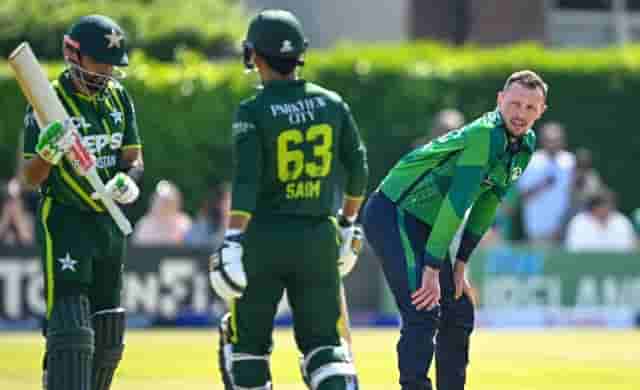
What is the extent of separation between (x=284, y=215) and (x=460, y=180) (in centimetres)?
121

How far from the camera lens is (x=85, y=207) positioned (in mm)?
8117

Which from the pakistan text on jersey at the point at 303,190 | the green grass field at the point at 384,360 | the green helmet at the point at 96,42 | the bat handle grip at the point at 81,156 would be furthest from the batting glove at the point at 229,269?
the green grass field at the point at 384,360

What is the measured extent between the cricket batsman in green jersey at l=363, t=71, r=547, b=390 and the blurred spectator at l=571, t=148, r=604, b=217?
9505mm

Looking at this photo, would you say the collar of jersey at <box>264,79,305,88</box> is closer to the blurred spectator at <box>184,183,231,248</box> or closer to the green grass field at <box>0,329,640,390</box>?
the green grass field at <box>0,329,640,390</box>

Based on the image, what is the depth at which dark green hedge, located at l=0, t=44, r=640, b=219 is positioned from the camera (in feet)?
62.6

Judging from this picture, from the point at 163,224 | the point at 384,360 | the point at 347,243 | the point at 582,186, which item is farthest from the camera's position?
the point at 582,186

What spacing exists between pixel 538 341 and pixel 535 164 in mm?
3473

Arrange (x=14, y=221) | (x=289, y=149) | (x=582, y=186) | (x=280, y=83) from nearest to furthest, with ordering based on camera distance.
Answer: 1. (x=289, y=149)
2. (x=280, y=83)
3. (x=14, y=221)
4. (x=582, y=186)

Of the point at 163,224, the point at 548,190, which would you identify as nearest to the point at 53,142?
the point at 163,224

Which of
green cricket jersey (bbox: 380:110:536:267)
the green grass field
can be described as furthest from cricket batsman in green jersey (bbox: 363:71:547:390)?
the green grass field

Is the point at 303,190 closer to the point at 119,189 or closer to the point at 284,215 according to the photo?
the point at 284,215

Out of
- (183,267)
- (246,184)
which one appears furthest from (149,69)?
(246,184)

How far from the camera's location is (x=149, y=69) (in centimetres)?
1925

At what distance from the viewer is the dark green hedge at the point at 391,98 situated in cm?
1909
